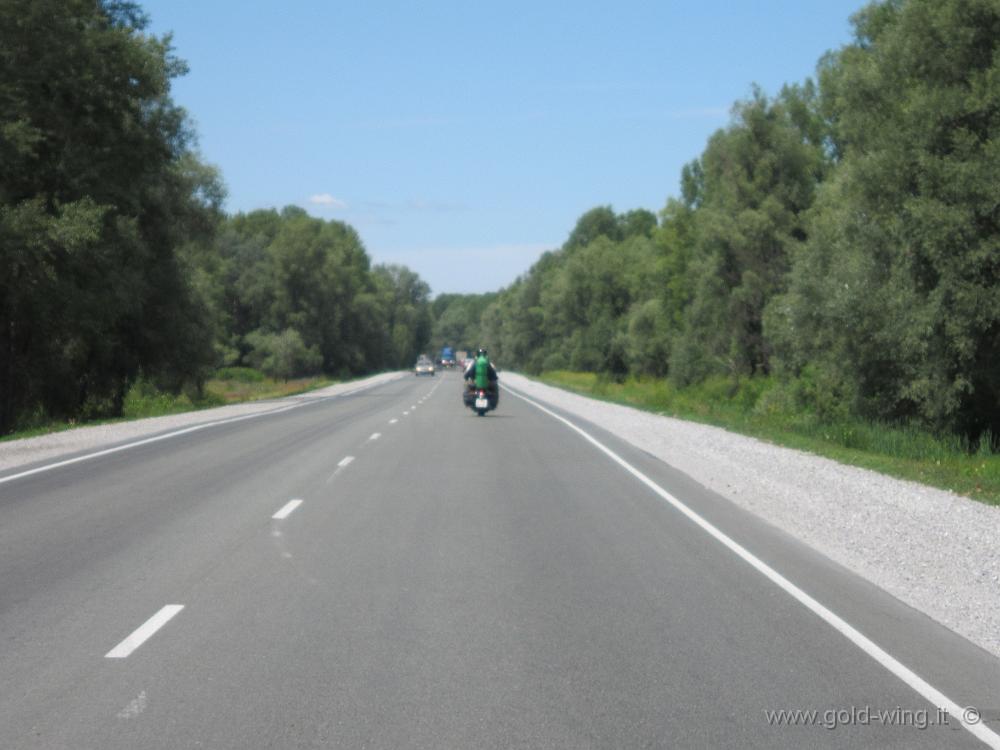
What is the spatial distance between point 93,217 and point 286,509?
19.3 m

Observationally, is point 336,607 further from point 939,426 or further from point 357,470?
point 939,426

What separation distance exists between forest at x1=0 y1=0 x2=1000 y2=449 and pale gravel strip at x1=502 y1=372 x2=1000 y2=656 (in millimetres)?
8008

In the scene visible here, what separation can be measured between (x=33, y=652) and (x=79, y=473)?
10.7 meters

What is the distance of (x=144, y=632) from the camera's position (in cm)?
683

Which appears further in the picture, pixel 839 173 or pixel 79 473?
pixel 839 173

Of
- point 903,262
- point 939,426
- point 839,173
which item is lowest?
point 939,426

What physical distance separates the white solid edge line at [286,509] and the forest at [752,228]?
57.2 feet

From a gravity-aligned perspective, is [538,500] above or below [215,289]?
below

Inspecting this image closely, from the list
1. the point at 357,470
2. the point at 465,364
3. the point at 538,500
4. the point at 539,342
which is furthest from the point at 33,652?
the point at 539,342

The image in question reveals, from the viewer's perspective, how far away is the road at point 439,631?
518cm

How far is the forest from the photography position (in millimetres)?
25906

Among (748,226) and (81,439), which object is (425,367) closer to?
(748,226)

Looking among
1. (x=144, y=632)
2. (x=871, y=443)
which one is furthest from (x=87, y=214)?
(x=144, y=632)

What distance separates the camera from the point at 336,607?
7586mm
